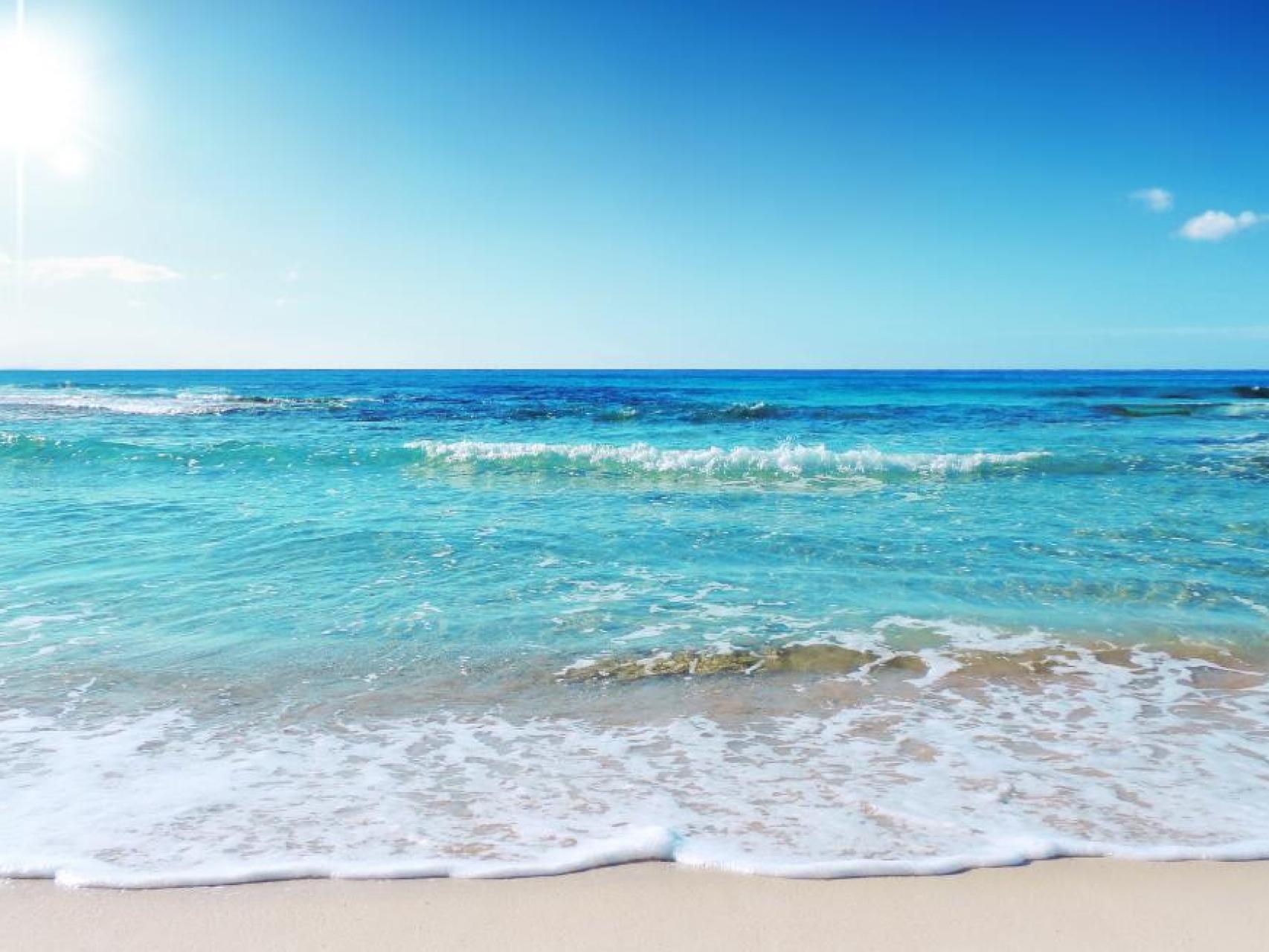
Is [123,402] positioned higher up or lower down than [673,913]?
higher up

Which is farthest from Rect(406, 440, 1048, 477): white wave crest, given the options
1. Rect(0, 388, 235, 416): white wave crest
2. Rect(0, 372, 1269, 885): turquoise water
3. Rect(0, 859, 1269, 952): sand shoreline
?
Rect(0, 388, 235, 416): white wave crest

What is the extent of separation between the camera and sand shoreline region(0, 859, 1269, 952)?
110 inches

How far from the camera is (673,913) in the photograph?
294 cm

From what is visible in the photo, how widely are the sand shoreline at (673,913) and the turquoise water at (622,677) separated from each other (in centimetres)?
12

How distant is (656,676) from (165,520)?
27.6 feet

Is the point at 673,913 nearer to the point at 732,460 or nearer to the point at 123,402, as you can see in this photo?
the point at 732,460

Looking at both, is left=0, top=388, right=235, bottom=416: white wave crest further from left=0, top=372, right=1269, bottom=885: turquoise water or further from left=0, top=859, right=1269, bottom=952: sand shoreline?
left=0, top=859, right=1269, bottom=952: sand shoreline

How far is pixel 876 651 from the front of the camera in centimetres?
582

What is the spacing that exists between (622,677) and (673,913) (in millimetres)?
2466

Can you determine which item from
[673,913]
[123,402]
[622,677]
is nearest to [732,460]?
[622,677]

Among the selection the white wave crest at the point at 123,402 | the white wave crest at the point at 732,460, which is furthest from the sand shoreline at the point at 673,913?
the white wave crest at the point at 123,402

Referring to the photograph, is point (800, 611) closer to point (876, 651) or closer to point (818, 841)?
point (876, 651)

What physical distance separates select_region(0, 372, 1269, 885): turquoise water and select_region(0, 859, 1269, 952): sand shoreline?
12cm

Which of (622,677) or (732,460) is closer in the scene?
(622,677)
